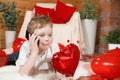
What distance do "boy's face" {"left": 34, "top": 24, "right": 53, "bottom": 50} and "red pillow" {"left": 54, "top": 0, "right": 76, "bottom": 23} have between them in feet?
5.74

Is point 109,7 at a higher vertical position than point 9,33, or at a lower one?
higher

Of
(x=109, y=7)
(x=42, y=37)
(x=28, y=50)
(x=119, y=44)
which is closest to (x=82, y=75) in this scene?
(x=42, y=37)

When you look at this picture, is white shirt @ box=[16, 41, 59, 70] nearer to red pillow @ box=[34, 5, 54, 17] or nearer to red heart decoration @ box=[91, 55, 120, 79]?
red heart decoration @ box=[91, 55, 120, 79]

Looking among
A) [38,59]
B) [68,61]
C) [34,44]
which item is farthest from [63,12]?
[68,61]

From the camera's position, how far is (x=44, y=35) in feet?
4.65

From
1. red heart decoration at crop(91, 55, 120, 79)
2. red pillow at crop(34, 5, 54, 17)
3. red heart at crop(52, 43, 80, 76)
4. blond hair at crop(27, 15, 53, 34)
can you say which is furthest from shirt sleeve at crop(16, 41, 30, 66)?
red pillow at crop(34, 5, 54, 17)

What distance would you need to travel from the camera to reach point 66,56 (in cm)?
126

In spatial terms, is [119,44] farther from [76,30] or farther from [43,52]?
[43,52]

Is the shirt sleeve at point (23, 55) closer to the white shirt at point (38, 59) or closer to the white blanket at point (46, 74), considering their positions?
the white shirt at point (38, 59)

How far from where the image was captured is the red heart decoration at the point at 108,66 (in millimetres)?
1153

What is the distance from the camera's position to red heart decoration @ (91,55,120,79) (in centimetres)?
115

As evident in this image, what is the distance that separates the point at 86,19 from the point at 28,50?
7.02 ft

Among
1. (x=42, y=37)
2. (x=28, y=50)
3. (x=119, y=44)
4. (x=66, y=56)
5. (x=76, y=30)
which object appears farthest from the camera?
(x=76, y=30)

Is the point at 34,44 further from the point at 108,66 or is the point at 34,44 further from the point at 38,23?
the point at 108,66
